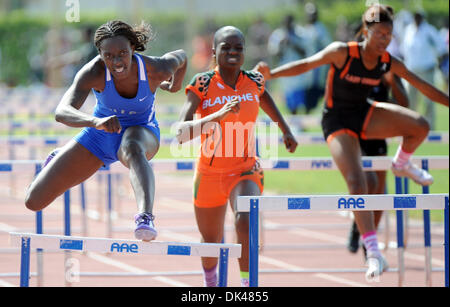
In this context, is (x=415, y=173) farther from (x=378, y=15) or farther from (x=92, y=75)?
(x=92, y=75)

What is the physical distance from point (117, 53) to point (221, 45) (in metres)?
0.79

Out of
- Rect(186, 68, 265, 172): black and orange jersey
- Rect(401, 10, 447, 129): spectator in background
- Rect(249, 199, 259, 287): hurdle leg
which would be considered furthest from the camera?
Rect(401, 10, 447, 129): spectator in background

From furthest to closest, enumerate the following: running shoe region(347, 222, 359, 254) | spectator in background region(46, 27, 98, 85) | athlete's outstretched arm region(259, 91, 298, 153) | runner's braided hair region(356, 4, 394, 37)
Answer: spectator in background region(46, 27, 98, 85) → running shoe region(347, 222, 359, 254) → runner's braided hair region(356, 4, 394, 37) → athlete's outstretched arm region(259, 91, 298, 153)

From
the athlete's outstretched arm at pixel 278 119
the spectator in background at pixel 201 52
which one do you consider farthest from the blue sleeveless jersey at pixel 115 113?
the spectator in background at pixel 201 52

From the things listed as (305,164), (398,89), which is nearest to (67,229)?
(305,164)

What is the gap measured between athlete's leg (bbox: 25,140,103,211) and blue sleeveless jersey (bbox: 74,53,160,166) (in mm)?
62

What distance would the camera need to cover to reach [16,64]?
3250 centimetres

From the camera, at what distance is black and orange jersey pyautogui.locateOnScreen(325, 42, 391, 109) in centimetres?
639

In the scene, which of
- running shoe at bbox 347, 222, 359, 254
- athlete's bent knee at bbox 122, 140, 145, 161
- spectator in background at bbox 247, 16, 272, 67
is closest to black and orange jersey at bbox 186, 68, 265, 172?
Result: athlete's bent knee at bbox 122, 140, 145, 161

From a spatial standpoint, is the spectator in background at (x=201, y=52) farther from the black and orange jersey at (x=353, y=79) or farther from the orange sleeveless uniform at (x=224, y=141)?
the orange sleeveless uniform at (x=224, y=141)

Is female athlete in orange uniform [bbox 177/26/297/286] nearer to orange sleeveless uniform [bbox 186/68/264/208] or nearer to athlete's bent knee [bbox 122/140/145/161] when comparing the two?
orange sleeveless uniform [bbox 186/68/264/208]

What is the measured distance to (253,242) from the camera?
4.40 m
